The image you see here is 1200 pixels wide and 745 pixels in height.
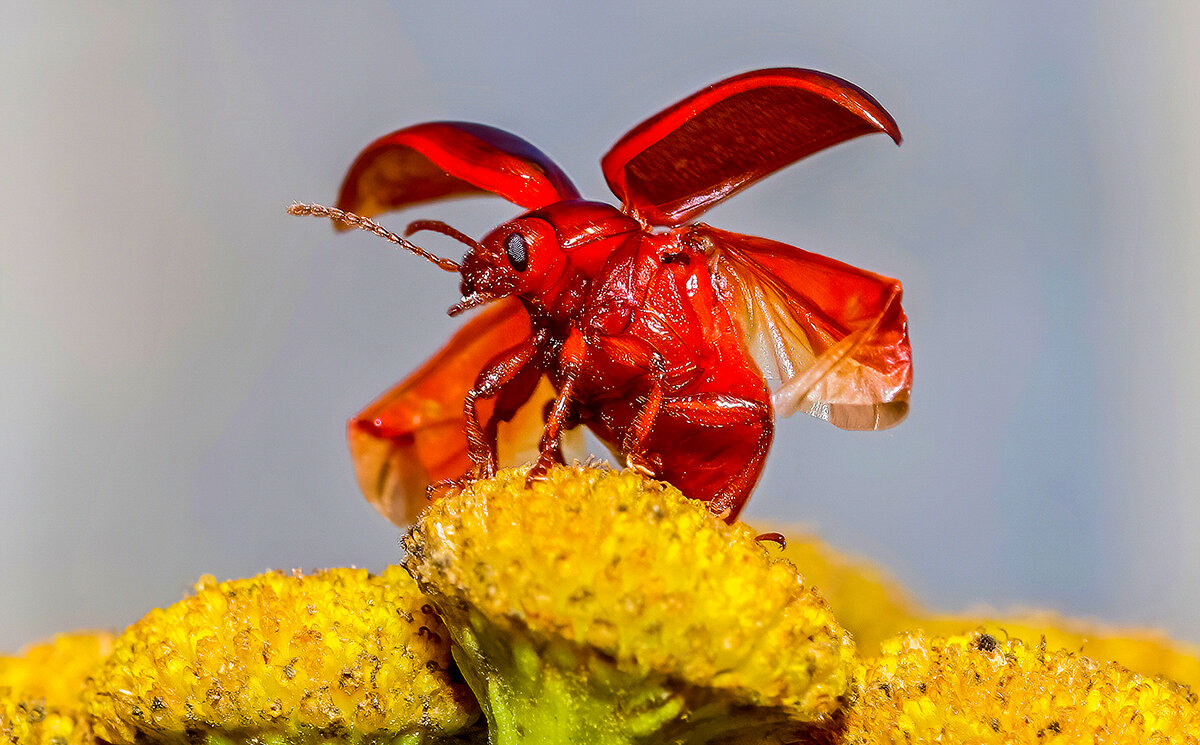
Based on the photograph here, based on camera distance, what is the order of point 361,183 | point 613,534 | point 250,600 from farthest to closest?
1. point 361,183
2. point 250,600
3. point 613,534

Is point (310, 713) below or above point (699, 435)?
below

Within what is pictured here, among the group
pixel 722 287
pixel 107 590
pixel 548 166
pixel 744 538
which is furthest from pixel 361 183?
pixel 107 590

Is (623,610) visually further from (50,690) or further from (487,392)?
(50,690)

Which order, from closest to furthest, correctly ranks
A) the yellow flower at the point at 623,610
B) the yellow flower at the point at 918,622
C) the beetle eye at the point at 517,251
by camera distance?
the yellow flower at the point at 623,610
the beetle eye at the point at 517,251
the yellow flower at the point at 918,622

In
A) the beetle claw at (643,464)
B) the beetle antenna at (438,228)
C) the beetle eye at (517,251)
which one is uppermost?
the beetle antenna at (438,228)

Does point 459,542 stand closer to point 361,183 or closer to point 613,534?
point 613,534

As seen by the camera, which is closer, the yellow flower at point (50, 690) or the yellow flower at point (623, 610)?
the yellow flower at point (623, 610)

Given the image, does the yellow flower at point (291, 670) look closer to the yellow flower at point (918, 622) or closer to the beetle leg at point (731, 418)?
the beetle leg at point (731, 418)

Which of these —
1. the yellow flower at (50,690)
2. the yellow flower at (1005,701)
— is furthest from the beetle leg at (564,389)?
the yellow flower at (50,690)
